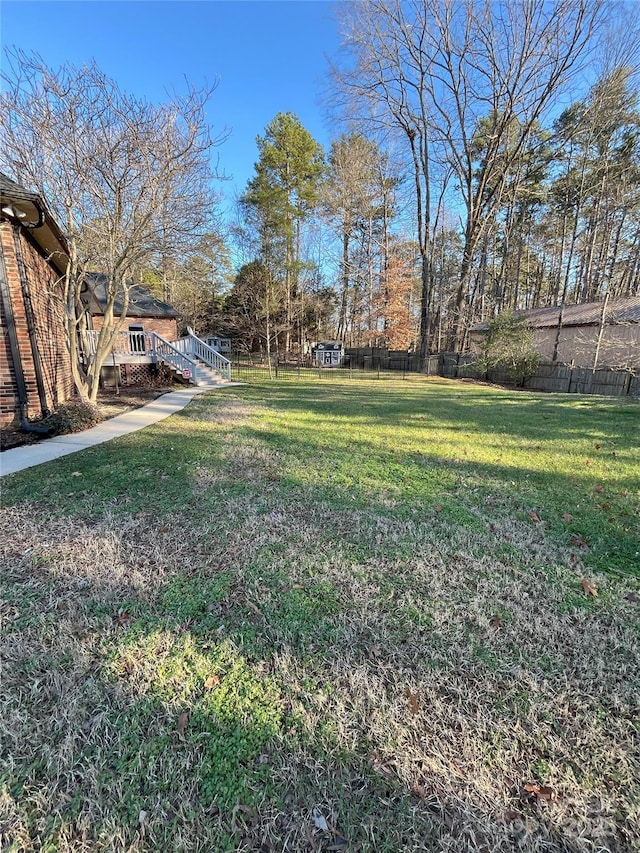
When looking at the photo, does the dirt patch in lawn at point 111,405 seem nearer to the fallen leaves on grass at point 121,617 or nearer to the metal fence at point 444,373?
the fallen leaves on grass at point 121,617

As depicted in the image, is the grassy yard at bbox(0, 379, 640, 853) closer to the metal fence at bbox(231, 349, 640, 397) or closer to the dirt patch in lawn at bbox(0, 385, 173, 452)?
the dirt patch in lawn at bbox(0, 385, 173, 452)

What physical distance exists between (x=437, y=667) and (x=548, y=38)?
2433 centimetres

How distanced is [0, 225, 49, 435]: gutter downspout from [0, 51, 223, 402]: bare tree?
4.20 ft

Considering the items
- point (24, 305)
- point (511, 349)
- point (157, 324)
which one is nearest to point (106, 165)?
point (24, 305)

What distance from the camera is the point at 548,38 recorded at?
52.4 feet

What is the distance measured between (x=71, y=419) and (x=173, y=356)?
838 cm

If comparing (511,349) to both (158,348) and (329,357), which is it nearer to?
(329,357)

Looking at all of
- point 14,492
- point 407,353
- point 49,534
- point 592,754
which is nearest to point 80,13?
point 14,492

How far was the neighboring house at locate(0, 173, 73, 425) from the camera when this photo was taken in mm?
5742

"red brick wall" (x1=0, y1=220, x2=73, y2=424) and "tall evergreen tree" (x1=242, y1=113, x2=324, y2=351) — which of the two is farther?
"tall evergreen tree" (x1=242, y1=113, x2=324, y2=351)

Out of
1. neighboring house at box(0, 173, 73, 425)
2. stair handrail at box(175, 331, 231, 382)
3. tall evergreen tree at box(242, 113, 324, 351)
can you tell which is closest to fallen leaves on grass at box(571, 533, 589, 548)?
neighboring house at box(0, 173, 73, 425)

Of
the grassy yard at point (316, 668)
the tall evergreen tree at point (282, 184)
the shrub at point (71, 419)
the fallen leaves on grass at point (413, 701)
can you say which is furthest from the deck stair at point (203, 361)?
the fallen leaves on grass at point (413, 701)

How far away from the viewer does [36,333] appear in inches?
270

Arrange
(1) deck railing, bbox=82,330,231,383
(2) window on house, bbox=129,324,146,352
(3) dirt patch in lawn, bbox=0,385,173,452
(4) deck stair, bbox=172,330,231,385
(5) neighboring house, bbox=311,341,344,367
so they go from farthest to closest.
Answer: (5) neighboring house, bbox=311,341,344,367 → (4) deck stair, bbox=172,330,231,385 → (2) window on house, bbox=129,324,146,352 → (1) deck railing, bbox=82,330,231,383 → (3) dirt patch in lawn, bbox=0,385,173,452
